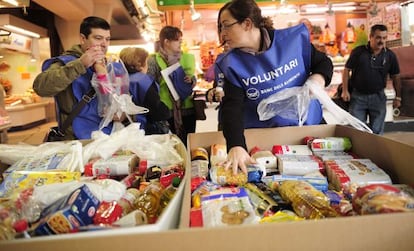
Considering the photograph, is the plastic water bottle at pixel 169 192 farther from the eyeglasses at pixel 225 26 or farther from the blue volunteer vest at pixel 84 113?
the blue volunteer vest at pixel 84 113

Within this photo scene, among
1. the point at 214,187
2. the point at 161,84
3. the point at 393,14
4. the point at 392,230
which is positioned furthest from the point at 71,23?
the point at 392,230

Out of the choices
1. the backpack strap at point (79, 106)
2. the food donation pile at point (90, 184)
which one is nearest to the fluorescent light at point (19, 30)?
the backpack strap at point (79, 106)

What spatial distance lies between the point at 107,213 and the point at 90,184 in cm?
22

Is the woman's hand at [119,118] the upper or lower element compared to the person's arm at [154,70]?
lower

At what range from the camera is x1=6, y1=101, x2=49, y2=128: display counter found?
820 cm

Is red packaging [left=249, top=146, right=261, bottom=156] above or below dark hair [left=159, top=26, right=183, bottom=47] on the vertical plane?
below

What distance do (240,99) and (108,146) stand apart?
0.63 m

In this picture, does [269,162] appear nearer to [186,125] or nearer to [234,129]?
[234,129]

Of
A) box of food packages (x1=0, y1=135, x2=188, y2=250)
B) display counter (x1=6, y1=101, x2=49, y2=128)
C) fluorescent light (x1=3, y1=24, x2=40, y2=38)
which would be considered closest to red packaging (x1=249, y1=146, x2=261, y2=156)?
box of food packages (x1=0, y1=135, x2=188, y2=250)

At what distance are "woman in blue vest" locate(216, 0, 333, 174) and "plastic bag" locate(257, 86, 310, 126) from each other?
49 mm

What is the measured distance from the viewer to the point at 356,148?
148cm

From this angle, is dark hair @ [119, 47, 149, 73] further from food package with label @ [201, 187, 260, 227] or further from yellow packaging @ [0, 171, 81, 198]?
food package with label @ [201, 187, 260, 227]

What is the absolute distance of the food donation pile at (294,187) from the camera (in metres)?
0.82

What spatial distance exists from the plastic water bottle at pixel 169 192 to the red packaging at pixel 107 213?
17 cm
